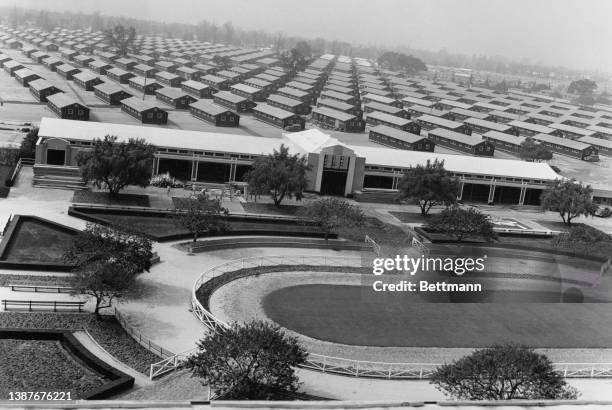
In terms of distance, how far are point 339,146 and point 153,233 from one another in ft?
40.3

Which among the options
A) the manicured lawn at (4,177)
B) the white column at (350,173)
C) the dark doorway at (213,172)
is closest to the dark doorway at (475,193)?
the white column at (350,173)

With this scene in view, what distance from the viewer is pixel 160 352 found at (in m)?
16.1

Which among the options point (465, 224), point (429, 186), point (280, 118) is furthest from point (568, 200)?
point (280, 118)

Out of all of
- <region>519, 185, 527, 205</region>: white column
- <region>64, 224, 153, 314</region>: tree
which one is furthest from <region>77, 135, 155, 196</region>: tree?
<region>519, 185, 527, 205</region>: white column

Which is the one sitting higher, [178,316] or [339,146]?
[339,146]

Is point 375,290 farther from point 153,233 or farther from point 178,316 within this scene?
point 153,233

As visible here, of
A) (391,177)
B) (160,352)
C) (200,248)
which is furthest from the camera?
(391,177)

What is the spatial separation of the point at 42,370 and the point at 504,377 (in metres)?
9.11

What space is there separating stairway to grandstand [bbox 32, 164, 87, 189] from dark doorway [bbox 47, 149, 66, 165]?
60.3 inches

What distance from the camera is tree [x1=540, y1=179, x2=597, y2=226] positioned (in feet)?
108

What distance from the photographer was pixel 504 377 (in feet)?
43.8

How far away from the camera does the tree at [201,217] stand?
81.9ft

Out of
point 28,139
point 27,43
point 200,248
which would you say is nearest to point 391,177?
point 200,248

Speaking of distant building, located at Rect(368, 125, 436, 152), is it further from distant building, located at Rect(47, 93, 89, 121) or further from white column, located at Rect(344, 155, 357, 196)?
distant building, located at Rect(47, 93, 89, 121)
